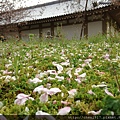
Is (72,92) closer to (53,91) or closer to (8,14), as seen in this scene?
(53,91)

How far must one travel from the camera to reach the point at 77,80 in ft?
5.69

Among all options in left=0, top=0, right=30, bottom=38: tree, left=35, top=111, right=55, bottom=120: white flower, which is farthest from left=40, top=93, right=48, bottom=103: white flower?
left=0, top=0, right=30, bottom=38: tree

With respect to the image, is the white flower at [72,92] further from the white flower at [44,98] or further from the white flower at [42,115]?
the white flower at [42,115]

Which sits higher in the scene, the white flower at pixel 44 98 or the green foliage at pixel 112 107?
the green foliage at pixel 112 107

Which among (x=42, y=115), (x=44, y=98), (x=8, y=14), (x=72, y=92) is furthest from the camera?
(x=8, y=14)

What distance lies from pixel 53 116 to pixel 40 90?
357 millimetres

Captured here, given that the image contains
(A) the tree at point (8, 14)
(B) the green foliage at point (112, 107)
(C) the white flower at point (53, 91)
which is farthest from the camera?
(A) the tree at point (8, 14)

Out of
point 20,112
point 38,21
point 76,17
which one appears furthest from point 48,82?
point 38,21

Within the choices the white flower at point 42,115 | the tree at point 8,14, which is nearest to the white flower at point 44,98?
the white flower at point 42,115

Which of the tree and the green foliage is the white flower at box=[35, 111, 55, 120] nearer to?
the green foliage

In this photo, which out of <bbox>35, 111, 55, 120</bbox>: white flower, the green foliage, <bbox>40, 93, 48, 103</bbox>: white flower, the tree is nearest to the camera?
the green foliage

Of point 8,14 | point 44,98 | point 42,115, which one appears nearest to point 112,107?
point 42,115

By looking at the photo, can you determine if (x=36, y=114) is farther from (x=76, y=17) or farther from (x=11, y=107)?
(x=76, y=17)

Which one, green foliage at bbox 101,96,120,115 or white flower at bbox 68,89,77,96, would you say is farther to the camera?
white flower at bbox 68,89,77,96
